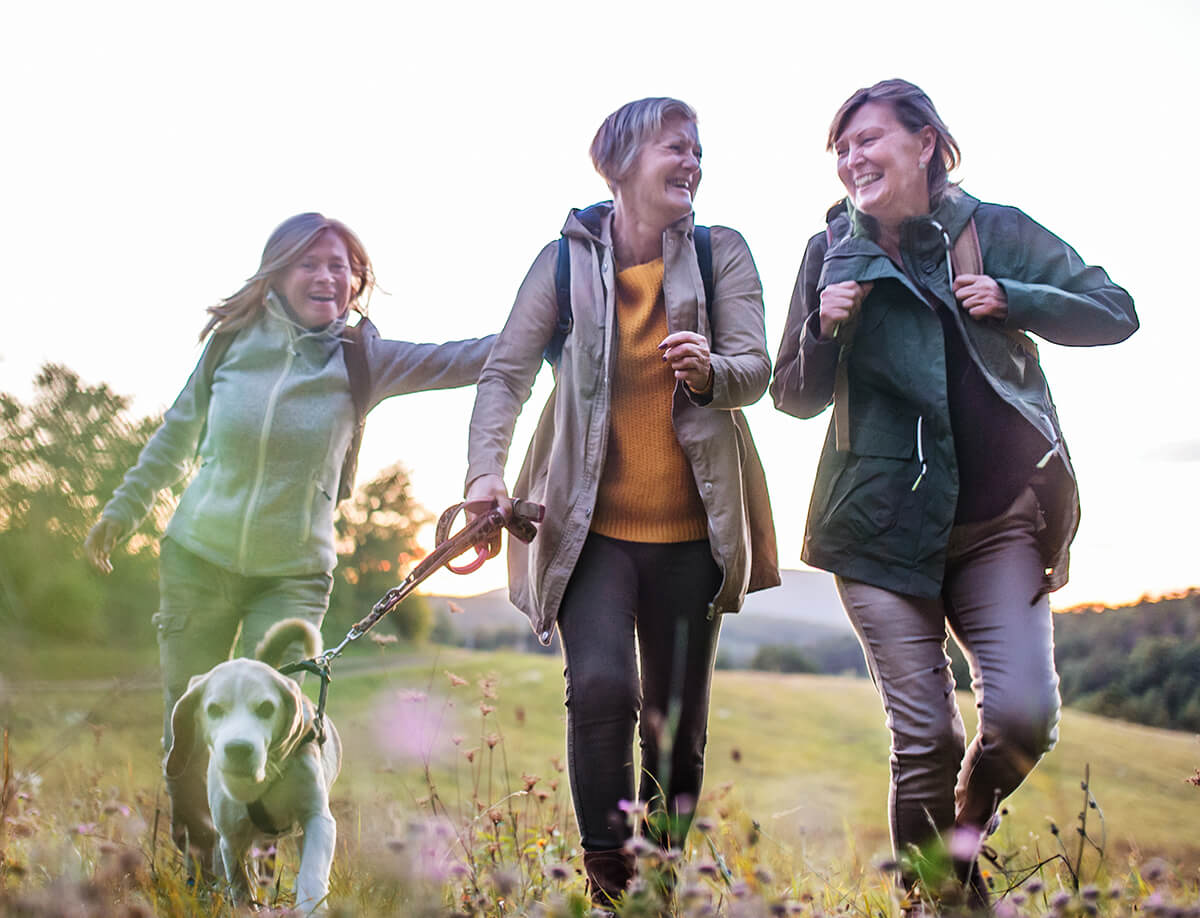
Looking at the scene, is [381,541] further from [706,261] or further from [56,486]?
[706,261]

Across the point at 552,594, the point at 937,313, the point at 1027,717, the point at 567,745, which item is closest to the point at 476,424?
the point at 552,594

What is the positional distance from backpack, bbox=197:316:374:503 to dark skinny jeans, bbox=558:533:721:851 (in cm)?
140

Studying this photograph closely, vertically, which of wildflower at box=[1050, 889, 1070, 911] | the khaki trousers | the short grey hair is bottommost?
wildflower at box=[1050, 889, 1070, 911]

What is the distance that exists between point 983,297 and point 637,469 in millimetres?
1050

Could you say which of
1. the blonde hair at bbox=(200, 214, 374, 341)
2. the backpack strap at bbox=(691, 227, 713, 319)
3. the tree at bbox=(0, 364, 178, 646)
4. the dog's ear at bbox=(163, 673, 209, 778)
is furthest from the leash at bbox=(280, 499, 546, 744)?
the tree at bbox=(0, 364, 178, 646)

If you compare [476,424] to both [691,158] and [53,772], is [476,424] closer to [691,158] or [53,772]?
[691,158]

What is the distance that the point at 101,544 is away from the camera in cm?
367

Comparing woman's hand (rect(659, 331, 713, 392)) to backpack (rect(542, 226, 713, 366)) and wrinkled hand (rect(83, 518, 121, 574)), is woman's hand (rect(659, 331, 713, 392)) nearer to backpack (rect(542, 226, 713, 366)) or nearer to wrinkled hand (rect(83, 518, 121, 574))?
backpack (rect(542, 226, 713, 366))

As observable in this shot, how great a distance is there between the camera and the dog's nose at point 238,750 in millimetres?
2871

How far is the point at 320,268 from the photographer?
380cm

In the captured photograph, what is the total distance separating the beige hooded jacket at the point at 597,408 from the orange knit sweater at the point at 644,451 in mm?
65

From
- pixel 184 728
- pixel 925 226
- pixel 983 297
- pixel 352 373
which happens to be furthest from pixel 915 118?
pixel 184 728

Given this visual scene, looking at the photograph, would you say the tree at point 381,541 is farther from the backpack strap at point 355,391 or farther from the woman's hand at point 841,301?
the woman's hand at point 841,301

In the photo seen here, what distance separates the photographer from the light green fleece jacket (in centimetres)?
340
